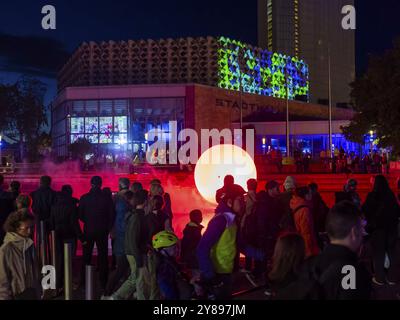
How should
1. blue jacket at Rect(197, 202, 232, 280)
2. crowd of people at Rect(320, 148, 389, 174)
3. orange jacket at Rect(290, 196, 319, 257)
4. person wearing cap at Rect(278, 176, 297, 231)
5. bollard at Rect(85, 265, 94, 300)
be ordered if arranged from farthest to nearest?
crowd of people at Rect(320, 148, 389, 174) < person wearing cap at Rect(278, 176, 297, 231) < orange jacket at Rect(290, 196, 319, 257) < blue jacket at Rect(197, 202, 232, 280) < bollard at Rect(85, 265, 94, 300)

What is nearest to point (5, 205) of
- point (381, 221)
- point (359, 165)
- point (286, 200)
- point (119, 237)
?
point (119, 237)

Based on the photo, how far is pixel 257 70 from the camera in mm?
104938

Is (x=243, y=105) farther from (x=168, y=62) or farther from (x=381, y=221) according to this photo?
(x=381, y=221)

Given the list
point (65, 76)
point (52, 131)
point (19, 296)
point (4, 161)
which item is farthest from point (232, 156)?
point (65, 76)

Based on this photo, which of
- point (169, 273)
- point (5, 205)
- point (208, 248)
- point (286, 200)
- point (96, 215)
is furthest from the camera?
point (286, 200)

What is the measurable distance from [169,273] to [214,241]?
835 mm

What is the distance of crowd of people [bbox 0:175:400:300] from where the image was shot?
3570 millimetres

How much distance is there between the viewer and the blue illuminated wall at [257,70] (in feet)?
319

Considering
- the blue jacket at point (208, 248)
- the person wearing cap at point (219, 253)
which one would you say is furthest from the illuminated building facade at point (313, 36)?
the blue jacket at point (208, 248)

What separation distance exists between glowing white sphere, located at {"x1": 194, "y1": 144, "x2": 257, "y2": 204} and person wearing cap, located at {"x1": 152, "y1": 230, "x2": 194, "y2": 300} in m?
9.62

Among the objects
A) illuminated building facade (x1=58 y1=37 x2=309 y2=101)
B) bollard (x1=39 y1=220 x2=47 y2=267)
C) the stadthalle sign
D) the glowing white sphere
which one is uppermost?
illuminated building facade (x1=58 y1=37 x2=309 y2=101)

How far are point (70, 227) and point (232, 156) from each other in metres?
7.67

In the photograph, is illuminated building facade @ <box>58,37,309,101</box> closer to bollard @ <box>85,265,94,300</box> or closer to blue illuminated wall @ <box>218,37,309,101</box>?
blue illuminated wall @ <box>218,37,309,101</box>

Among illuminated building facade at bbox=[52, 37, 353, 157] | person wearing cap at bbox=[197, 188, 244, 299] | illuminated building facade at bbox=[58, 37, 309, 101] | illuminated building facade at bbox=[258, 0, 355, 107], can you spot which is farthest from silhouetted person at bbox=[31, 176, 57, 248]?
illuminated building facade at bbox=[258, 0, 355, 107]
